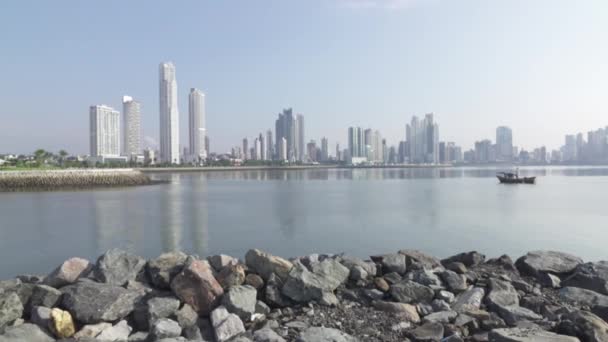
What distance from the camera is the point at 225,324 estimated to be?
6820 millimetres

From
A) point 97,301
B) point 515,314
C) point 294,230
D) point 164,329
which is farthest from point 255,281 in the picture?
point 294,230

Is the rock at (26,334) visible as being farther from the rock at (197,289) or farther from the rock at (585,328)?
the rock at (585,328)

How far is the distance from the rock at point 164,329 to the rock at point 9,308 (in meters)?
2.40

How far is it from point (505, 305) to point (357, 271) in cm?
286

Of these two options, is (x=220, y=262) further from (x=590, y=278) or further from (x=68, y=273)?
(x=590, y=278)

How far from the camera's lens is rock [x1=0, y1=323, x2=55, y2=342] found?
6230 millimetres

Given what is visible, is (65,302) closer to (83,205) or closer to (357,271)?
(357,271)

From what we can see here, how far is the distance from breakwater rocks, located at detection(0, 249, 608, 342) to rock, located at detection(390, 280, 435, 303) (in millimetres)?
19

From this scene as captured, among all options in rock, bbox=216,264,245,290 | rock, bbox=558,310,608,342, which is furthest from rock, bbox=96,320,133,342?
rock, bbox=558,310,608,342

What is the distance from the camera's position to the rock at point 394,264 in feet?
32.2

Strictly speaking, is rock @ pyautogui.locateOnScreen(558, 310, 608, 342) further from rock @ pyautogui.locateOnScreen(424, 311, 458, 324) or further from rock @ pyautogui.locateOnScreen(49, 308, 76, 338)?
rock @ pyautogui.locateOnScreen(49, 308, 76, 338)

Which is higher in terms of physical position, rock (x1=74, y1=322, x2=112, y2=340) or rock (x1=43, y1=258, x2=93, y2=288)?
rock (x1=43, y1=258, x2=93, y2=288)

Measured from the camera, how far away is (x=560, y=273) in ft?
33.7

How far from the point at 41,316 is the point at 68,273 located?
165cm
